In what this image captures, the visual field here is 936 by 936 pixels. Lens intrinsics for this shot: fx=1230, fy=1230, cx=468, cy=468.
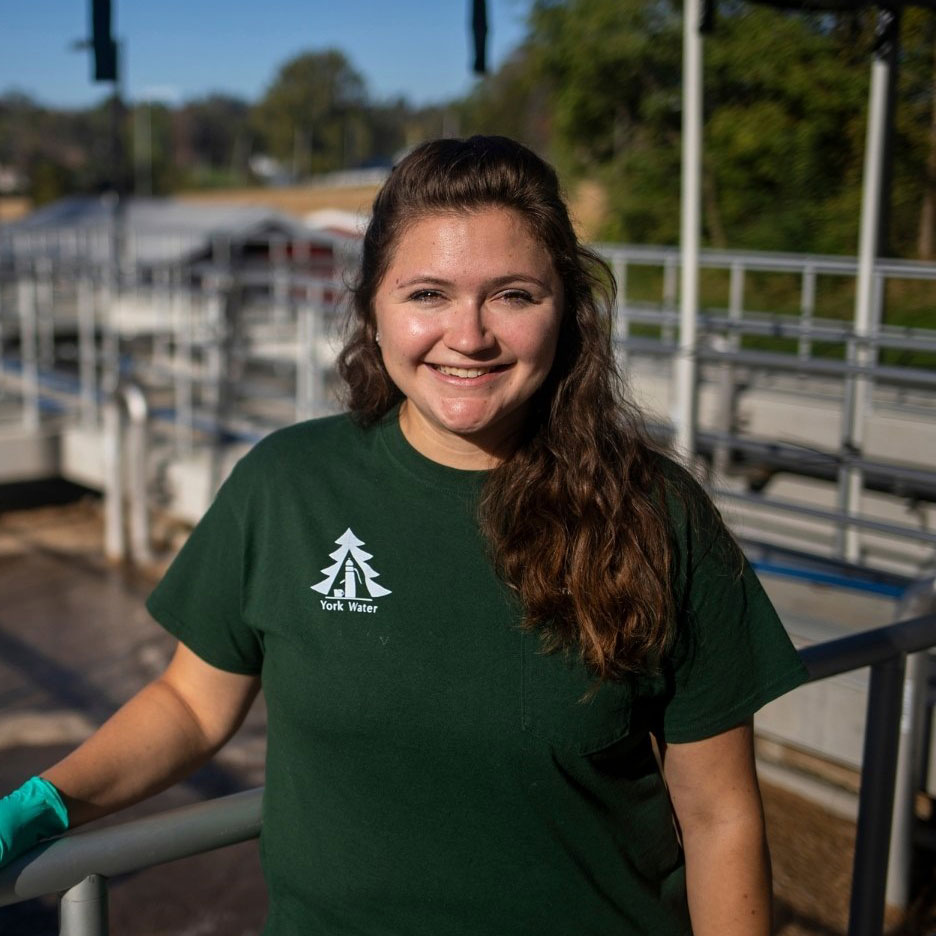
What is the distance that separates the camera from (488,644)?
1.49 metres

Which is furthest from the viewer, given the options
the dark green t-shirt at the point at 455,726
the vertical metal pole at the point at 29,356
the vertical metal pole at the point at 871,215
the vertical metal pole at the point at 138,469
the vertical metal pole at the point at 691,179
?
the vertical metal pole at the point at 29,356

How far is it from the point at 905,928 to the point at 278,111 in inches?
3658

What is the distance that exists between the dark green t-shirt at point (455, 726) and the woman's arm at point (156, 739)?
0.47ft

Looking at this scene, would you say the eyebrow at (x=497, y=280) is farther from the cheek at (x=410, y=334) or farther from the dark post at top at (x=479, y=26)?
the dark post at top at (x=479, y=26)

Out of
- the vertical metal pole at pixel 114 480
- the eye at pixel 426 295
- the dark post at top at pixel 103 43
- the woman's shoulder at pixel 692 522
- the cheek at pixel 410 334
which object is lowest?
the vertical metal pole at pixel 114 480

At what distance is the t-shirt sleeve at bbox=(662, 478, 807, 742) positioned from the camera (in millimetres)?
1493

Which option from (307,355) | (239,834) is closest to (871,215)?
(307,355)

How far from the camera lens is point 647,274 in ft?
43.5

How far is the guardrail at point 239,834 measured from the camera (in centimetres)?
137

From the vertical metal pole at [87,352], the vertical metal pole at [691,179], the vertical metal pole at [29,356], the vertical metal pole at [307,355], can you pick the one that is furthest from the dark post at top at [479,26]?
the vertical metal pole at [29,356]

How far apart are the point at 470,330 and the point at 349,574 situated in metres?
0.34

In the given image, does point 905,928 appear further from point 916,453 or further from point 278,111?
point 278,111

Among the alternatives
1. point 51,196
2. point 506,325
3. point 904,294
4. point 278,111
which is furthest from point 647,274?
point 278,111

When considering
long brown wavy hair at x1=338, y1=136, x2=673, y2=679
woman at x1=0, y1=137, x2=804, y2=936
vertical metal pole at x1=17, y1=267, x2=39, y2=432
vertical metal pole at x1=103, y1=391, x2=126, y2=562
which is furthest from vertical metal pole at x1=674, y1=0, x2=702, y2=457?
vertical metal pole at x1=17, y1=267, x2=39, y2=432
